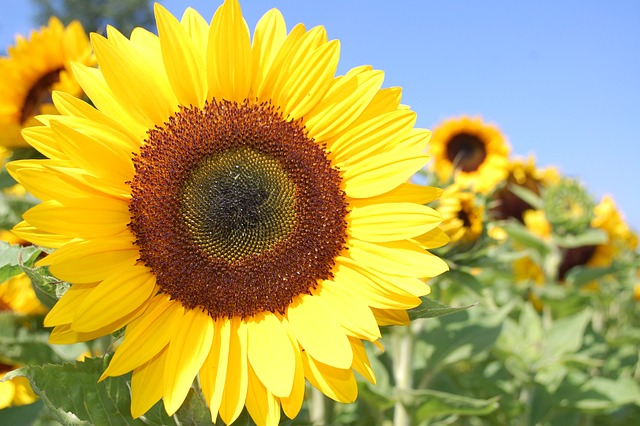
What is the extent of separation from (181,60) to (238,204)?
1.26 ft

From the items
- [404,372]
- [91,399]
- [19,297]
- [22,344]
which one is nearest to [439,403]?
[404,372]

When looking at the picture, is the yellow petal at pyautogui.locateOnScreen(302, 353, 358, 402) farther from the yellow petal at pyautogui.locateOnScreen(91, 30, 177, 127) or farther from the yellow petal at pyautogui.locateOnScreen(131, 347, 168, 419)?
the yellow petal at pyautogui.locateOnScreen(91, 30, 177, 127)

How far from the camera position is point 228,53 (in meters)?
1.62

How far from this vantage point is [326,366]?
5.35 feet

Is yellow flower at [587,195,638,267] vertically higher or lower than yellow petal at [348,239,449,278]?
higher

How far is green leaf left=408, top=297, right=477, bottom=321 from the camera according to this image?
1.51 metres

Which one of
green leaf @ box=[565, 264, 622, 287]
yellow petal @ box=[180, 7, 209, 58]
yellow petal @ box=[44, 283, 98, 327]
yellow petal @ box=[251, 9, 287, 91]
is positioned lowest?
yellow petal @ box=[44, 283, 98, 327]

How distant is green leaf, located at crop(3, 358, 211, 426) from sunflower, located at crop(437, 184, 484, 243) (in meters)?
1.25

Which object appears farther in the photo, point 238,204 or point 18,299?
point 18,299

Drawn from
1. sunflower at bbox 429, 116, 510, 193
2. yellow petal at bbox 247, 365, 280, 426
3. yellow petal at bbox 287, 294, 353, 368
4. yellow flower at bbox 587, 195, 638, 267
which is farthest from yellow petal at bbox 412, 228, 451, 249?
sunflower at bbox 429, 116, 510, 193

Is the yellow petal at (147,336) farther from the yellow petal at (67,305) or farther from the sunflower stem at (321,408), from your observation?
the sunflower stem at (321,408)

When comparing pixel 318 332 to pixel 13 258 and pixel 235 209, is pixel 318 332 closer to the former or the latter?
pixel 235 209

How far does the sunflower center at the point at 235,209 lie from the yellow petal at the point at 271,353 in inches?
1.5

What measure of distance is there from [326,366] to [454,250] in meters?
1.04
